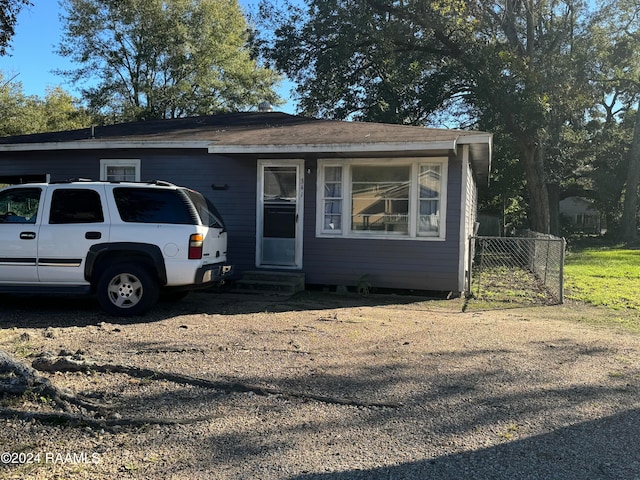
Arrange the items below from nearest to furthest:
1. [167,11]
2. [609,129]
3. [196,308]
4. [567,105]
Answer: [196,308] < [567,105] < [167,11] < [609,129]

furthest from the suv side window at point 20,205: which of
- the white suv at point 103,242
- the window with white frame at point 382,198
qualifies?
the window with white frame at point 382,198

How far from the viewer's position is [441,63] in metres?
21.4

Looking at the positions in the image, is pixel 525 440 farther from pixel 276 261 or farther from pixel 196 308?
pixel 276 261

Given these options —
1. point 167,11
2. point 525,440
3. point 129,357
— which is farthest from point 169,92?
point 525,440

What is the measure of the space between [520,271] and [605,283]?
1914mm

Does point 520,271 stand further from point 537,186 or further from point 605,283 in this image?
point 537,186

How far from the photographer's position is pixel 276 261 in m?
10.6

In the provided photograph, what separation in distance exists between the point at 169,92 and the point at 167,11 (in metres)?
4.39

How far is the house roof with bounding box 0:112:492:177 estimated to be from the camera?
29.5ft

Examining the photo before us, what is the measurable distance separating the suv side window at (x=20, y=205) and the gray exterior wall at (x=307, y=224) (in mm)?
3595

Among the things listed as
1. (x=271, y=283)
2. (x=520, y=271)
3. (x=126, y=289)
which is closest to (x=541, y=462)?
(x=126, y=289)

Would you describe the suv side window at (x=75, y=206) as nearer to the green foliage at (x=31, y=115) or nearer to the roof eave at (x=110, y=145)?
the roof eave at (x=110, y=145)

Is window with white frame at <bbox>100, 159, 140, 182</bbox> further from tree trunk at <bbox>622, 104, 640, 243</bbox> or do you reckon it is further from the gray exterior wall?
tree trunk at <bbox>622, 104, 640, 243</bbox>

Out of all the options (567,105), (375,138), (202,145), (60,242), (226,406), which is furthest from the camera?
(567,105)
